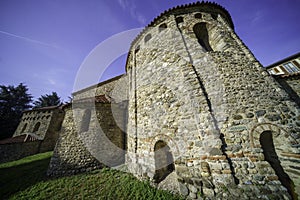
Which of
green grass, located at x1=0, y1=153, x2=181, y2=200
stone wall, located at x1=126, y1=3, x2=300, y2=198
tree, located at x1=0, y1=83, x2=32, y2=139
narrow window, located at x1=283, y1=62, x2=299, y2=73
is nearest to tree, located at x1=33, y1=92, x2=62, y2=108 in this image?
tree, located at x1=0, y1=83, x2=32, y2=139

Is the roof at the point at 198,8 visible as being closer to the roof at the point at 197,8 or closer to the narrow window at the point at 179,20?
the roof at the point at 197,8

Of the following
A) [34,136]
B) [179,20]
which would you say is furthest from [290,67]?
[34,136]

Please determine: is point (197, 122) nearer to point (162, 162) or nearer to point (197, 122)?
point (197, 122)

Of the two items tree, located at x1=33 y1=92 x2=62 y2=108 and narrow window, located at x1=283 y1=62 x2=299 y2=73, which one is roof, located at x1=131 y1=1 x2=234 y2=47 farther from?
tree, located at x1=33 y1=92 x2=62 y2=108

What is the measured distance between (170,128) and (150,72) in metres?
3.32

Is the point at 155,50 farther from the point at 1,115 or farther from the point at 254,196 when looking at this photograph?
the point at 1,115

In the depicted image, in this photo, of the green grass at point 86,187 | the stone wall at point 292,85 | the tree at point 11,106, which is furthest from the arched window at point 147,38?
the tree at point 11,106

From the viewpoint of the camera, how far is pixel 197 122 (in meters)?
3.85

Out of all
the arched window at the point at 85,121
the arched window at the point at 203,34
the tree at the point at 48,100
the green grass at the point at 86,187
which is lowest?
the green grass at the point at 86,187

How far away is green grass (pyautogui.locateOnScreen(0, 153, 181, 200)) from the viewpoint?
398 cm

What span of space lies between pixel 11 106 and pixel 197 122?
3328 centimetres

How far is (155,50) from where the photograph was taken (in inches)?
244

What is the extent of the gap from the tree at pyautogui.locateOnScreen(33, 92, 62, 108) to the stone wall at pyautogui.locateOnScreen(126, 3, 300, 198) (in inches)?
1159

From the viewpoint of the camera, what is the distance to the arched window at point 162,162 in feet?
14.7
